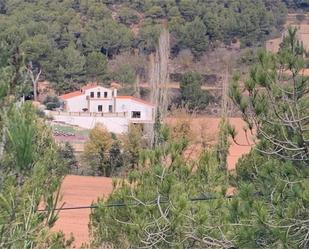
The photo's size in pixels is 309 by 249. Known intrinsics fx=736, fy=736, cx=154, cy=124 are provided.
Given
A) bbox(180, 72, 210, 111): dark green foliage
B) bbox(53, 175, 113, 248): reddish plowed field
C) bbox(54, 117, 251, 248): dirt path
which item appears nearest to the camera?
bbox(53, 175, 113, 248): reddish plowed field

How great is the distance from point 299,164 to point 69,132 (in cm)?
2033

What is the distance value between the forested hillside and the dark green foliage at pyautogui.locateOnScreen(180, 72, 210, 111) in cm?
365

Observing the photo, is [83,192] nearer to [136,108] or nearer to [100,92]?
[136,108]

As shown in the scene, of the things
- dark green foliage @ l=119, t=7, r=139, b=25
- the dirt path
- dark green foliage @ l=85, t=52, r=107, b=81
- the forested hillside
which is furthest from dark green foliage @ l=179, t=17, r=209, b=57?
the dirt path

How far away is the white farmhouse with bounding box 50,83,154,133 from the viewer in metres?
25.0

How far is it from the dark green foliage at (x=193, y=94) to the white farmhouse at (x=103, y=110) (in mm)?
2832

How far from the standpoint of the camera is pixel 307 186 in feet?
11.0

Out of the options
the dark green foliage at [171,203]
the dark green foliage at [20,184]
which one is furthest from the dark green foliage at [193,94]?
the dark green foliage at [20,184]

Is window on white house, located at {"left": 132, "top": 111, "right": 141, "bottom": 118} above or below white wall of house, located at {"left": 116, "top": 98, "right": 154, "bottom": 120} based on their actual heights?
below

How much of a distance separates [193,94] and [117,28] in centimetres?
973

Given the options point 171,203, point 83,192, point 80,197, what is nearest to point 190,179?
point 171,203

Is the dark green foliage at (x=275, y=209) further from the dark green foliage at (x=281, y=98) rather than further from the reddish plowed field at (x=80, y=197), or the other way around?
the reddish plowed field at (x=80, y=197)

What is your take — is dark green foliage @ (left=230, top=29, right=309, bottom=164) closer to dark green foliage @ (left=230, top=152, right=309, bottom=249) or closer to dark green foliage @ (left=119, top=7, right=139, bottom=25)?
dark green foliage @ (left=230, top=152, right=309, bottom=249)

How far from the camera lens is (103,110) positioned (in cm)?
2717
